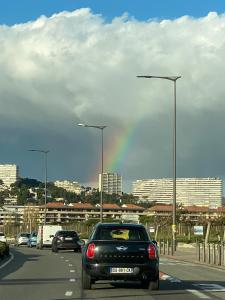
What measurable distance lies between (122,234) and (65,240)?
104ft

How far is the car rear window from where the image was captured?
57.9 feet

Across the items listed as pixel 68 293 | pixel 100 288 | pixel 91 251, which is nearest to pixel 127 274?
pixel 91 251

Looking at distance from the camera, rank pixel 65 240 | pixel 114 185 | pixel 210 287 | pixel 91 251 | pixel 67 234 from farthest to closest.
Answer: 1. pixel 114 185
2. pixel 65 240
3. pixel 67 234
4. pixel 210 287
5. pixel 91 251

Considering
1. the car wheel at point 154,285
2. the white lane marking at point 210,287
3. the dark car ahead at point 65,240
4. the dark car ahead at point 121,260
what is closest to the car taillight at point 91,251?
the dark car ahead at point 121,260

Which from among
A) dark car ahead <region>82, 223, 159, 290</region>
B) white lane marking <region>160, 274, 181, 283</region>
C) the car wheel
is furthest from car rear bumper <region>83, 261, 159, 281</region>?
white lane marking <region>160, 274, 181, 283</region>

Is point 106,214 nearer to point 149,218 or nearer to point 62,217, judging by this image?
point 62,217

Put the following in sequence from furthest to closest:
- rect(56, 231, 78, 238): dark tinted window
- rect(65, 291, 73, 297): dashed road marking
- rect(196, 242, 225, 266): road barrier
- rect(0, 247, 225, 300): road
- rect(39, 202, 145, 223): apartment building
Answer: rect(39, 202, 145, 223): apartment building → rect(56, 231, 78, 238): dark tinted window → rect(196, 242, 225, 266): road barrier → rect(65, 291, 73, 297): dashed road marking → rect(0, 247, 225, 300): road

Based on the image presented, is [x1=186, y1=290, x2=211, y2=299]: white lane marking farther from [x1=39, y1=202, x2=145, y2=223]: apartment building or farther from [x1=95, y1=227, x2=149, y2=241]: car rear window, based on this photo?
[x1=39, y1=202, x2=145, y2=223]: apartment building

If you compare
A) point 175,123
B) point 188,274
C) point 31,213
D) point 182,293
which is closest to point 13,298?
point 182,293

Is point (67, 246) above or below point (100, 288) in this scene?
below

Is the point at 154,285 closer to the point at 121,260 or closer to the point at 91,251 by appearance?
the point at 121,260

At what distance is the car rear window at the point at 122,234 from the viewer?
17.7 m

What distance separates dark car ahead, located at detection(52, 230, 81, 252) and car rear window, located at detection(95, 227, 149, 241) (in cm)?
3102

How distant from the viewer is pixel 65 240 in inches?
1930
